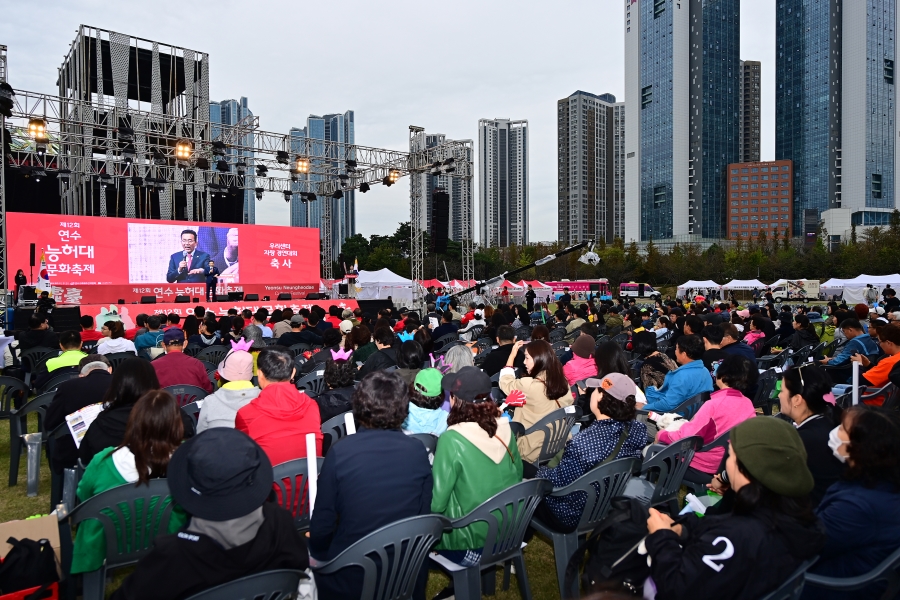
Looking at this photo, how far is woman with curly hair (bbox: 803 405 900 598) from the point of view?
196 cm

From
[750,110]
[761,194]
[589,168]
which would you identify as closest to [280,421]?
[589,168]

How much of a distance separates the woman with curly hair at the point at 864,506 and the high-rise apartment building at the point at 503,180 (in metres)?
99.8

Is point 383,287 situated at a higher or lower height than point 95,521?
higher

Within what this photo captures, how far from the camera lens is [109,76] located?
2525 cm

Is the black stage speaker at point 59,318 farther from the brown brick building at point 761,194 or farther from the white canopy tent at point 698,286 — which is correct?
the brown brick building at point 761,194

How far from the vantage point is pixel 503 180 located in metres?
103

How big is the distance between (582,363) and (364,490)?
371 centimetres

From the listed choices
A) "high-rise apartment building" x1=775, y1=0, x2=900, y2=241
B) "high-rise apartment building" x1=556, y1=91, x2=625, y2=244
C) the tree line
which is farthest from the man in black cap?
"high-rise apartment building" x1=775, y1=0, x2=900, y2=241

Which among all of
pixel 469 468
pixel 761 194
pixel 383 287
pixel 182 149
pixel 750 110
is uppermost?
pixel 750 110

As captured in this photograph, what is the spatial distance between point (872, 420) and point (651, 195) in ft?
316

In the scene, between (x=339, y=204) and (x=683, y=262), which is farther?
(x=339, y=204)

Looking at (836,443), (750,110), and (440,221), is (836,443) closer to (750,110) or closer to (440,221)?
(440,221)

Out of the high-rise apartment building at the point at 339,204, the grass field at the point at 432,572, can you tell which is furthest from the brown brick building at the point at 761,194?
the grass field at the point at 432,572

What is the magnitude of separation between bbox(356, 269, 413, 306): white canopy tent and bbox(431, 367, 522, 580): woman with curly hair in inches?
777
